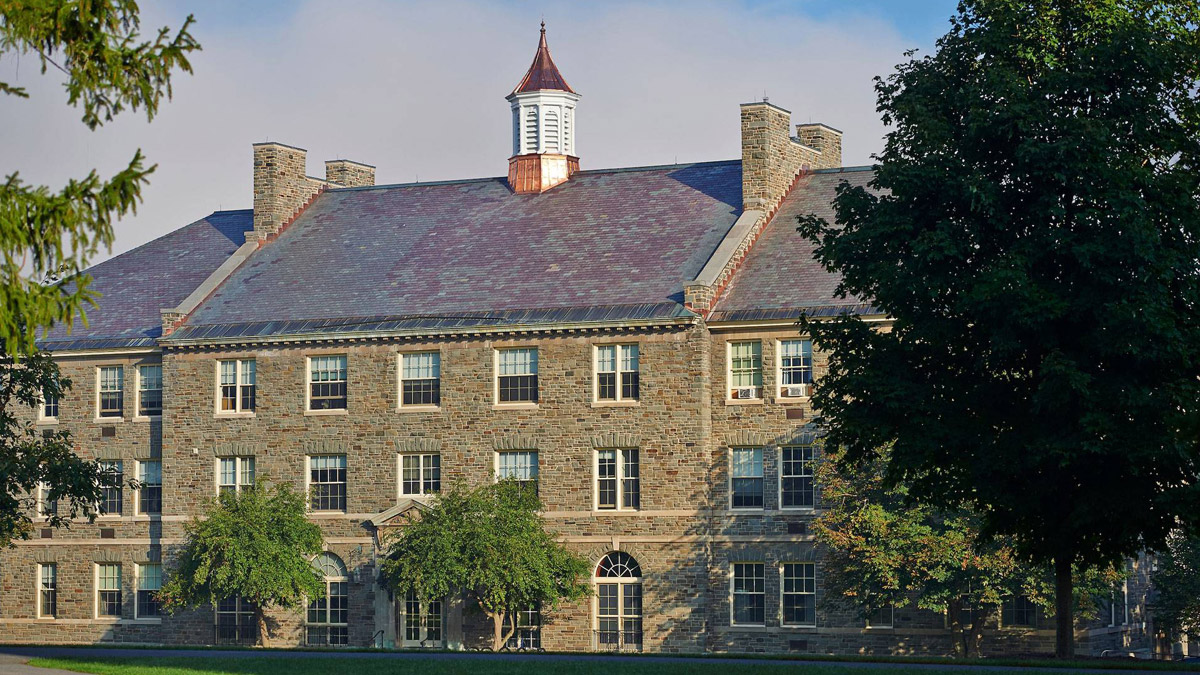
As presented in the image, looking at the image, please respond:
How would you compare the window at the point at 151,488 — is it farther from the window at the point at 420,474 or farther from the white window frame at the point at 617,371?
the white window frame at the point at 617,371

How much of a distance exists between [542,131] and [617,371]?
12.6 metres

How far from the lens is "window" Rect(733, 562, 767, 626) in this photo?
51.8 metres

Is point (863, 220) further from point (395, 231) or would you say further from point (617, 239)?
point (395, 231)

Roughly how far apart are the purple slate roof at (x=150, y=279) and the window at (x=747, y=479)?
19.5m

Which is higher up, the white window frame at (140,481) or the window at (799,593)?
the white window frame at (140,481)

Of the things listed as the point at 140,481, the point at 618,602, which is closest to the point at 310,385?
the point at 140,481

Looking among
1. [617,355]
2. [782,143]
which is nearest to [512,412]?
[617,355]

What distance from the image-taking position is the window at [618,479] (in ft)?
175

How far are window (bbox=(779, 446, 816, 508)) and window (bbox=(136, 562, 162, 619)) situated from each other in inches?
804

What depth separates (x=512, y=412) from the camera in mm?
54469

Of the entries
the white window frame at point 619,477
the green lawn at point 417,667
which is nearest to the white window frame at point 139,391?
the white window frame at point 619,477

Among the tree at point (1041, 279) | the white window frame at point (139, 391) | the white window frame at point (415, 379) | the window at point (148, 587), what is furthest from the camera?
the white window frame at point (139, 391)

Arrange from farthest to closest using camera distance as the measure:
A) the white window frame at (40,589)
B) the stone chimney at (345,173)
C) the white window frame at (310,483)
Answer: the stone chimney at (345,173), the white window frame at (40,589), the white window frame at (310,483)

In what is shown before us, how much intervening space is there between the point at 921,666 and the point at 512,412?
22664 millimetres
